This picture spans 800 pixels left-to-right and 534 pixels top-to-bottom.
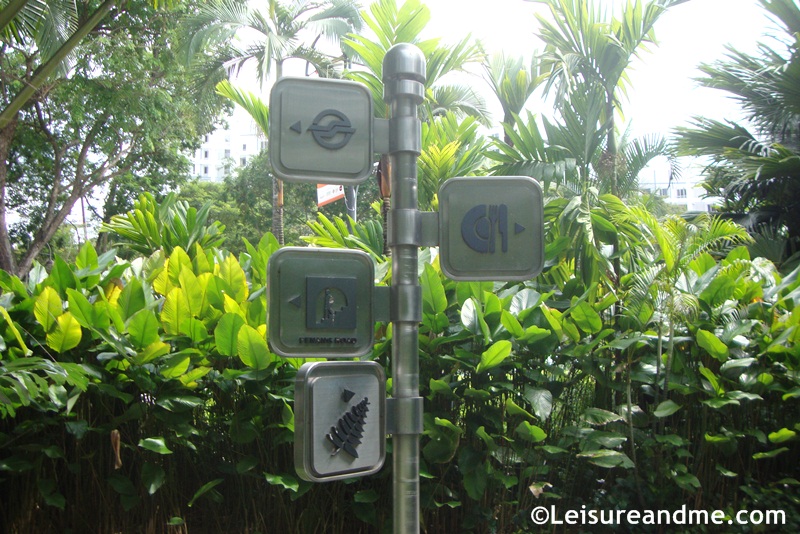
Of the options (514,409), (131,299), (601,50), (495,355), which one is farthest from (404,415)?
(601,50)

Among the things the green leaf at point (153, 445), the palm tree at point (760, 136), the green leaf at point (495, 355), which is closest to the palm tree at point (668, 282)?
the green leaf at point (495, 355)

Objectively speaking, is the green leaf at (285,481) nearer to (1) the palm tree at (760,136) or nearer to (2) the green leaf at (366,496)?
(2) the green leaf at (366,496)

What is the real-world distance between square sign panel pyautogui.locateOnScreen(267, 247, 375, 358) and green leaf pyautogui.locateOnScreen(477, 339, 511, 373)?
1636 millimetres

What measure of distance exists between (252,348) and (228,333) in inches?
6.4

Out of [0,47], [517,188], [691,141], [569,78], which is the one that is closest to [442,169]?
[569,78]

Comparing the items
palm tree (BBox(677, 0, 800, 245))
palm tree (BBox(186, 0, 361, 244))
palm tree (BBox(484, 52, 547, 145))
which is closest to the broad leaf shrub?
palm tree (BBox(484, 52, 547, 145))

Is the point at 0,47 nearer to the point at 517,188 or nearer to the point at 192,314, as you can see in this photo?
the point at 192,314

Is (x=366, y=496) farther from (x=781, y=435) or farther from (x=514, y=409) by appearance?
(x=781, y=435)

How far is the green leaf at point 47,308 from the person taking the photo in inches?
133

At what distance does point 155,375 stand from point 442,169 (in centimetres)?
342

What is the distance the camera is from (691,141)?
1047 centimetres

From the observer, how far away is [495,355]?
11.6ft

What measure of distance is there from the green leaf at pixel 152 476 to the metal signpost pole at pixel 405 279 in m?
1.75

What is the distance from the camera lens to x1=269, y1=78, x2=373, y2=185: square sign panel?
1948 millimetres
